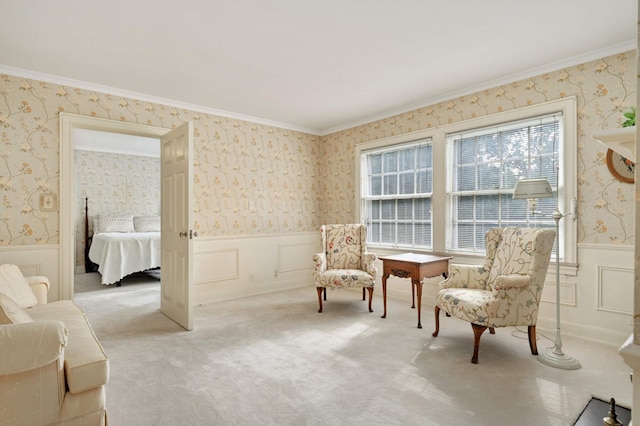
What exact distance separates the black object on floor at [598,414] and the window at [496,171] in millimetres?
2176

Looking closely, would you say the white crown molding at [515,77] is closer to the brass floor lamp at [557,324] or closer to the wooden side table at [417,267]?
the brass floor lamp at [557,324]

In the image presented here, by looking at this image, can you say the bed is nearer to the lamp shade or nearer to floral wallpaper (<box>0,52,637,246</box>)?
floral wallpaper (<box>0,52,637,246</box>)

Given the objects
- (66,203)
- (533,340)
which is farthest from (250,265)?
(533,340)

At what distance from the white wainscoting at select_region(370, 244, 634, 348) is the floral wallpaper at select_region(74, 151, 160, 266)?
7750 millimetres

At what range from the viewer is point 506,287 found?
101 inches

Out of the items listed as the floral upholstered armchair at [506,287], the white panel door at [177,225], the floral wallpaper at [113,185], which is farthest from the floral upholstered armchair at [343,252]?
the floral wallpaper at [113,185]

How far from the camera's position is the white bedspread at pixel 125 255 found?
5461 mm

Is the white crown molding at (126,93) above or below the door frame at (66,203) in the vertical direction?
above

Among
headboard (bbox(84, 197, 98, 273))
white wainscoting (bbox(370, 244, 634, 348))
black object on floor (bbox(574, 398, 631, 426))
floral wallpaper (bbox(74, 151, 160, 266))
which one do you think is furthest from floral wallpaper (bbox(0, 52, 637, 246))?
floral wallpaper (bbox(74, 151, 160, 266))

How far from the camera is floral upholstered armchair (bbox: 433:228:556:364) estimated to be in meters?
2.58

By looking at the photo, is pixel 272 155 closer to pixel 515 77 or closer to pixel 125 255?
pixel 125 255

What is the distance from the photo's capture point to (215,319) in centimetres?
375

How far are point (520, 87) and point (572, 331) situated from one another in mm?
2415

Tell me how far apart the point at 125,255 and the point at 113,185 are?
267cm
